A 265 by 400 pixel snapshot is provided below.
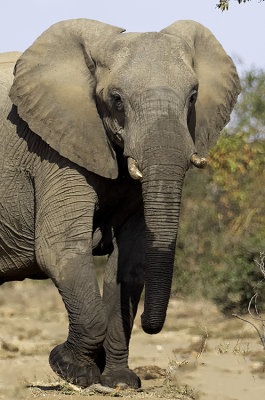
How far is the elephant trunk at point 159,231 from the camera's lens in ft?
19.5

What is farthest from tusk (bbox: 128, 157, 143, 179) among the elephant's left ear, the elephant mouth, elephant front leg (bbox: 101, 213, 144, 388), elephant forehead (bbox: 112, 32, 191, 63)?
elephant front leg (bbox: 101, 213, 144, 388)

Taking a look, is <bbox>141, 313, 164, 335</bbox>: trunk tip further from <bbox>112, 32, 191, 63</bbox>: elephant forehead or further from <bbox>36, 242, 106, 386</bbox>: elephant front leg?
<bbox>112, 32, 191, 63</bbox>: elephant forehead

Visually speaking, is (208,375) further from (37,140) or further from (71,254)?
(37,140)

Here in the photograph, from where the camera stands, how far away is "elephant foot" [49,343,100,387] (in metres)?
6.81

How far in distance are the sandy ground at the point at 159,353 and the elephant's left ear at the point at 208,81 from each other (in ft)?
5.72

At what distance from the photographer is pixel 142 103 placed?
6086mm

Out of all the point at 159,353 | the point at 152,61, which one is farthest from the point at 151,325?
the point at 159,353

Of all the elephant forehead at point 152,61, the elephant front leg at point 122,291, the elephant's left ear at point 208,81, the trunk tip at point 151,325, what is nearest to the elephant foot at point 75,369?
the elephant front leg at point 122,291

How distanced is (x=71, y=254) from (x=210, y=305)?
5908mm

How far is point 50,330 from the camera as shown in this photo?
11.6m

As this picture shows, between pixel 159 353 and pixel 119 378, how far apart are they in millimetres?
2671

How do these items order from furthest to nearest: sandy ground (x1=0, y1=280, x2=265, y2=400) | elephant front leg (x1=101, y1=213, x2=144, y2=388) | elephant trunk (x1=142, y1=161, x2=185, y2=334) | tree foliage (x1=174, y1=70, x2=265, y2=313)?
tree foliage (x1=174, y1=70, x2=265, y2=313)
elephant front leg (x1=101, y1=213, x2=144, y2=388)
sandy ground (x1=0, y1=280, x2=265, y2=400)
elephant trunk (x1=142, y1=161, x2=185, y2=334)

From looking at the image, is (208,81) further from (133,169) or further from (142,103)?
(133,169)

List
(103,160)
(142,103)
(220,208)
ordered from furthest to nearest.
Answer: (220,208), (103,160), (142,103)
